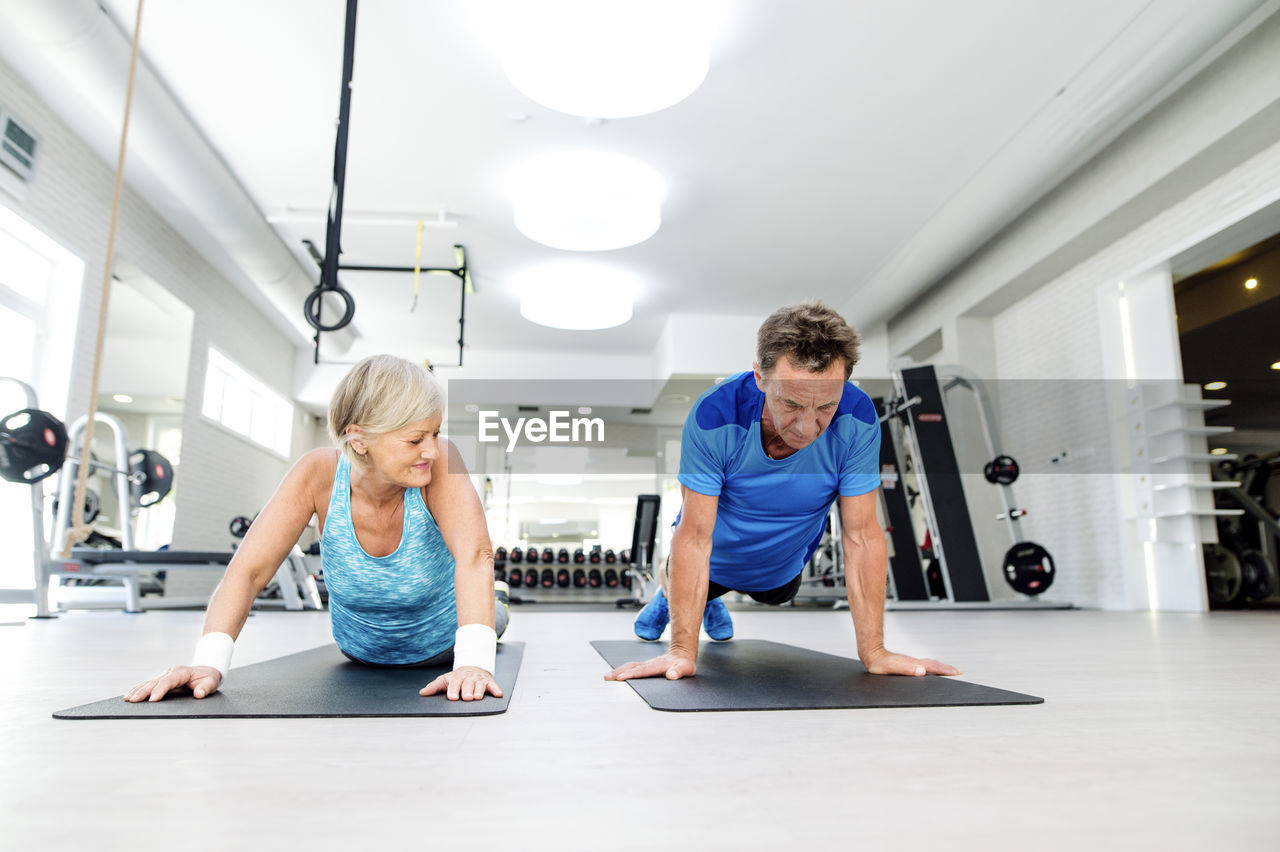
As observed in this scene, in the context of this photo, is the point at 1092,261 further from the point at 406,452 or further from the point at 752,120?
the point at 406,452

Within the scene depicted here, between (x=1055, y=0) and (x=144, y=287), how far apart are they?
6408 mm

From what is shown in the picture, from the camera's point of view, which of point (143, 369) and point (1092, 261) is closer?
point (1092, 261)

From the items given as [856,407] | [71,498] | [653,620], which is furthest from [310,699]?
[71,498]

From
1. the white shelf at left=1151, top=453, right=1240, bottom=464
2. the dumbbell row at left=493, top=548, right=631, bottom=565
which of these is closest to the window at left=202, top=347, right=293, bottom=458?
the dumbbell row at left=493, top=548, right=631, bottom=565

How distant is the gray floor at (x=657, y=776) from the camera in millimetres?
692

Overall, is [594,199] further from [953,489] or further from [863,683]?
[863,683]

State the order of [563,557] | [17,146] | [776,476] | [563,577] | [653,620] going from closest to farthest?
[776,476], [653,620], [17,146], [563,577], [563,557]

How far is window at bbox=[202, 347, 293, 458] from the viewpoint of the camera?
7.41 m

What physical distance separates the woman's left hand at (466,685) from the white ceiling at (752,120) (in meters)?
3.52

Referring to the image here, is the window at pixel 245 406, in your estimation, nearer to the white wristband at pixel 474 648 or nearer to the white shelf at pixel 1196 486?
the white wristband at pixel 474 648

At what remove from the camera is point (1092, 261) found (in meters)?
5.80

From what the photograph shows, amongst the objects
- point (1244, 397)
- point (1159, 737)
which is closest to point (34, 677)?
point (1159, 737)

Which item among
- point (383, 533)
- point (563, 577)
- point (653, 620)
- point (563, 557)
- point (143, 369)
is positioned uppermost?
point (143, 369)

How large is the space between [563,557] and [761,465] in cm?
783
